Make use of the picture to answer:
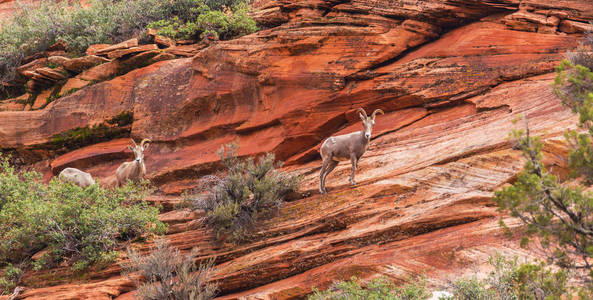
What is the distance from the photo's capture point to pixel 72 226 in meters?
12.0

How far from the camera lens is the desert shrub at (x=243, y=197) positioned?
36.1ft

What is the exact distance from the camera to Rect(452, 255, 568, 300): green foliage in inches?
256

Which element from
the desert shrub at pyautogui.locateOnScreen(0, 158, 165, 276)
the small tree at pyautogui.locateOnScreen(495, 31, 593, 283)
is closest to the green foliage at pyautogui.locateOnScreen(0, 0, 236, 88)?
the desert shrub at pyautogui.locateOnScreen(0, 158, 165, 276)

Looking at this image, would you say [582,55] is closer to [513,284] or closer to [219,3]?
[513,284]

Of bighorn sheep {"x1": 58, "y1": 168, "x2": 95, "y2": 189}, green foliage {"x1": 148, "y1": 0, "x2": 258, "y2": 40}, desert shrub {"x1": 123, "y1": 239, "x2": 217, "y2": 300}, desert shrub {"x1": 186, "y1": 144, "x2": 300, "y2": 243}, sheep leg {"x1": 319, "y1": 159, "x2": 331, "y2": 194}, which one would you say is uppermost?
green foliage {"x1": 148, "y1": 0, "x2": 258, "y2": 40}

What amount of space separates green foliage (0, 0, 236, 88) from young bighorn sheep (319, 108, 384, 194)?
418 inches

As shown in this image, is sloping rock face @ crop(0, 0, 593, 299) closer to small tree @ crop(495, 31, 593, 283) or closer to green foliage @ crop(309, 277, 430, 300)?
green foliage @ crop(309, 277, 430, 300)

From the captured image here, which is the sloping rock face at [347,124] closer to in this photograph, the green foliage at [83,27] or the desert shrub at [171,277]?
the desert shrub at [171,277]

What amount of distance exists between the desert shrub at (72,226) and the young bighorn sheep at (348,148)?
13.3 feet

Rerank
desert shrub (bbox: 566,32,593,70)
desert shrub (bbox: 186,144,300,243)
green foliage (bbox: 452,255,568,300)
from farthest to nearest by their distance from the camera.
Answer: desert shrub (bbox: 186,144,300,243)
desert shrub (bbox: 566,32,593,70)
green foliage (bbox: 452,255,568,300)

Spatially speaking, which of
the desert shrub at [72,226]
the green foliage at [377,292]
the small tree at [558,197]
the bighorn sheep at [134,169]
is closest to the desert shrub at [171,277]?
the desert shrub at [72,226]

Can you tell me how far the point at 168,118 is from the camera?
15.6 m

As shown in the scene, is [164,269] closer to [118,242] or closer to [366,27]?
[118,242]

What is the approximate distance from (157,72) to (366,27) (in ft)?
23.1
